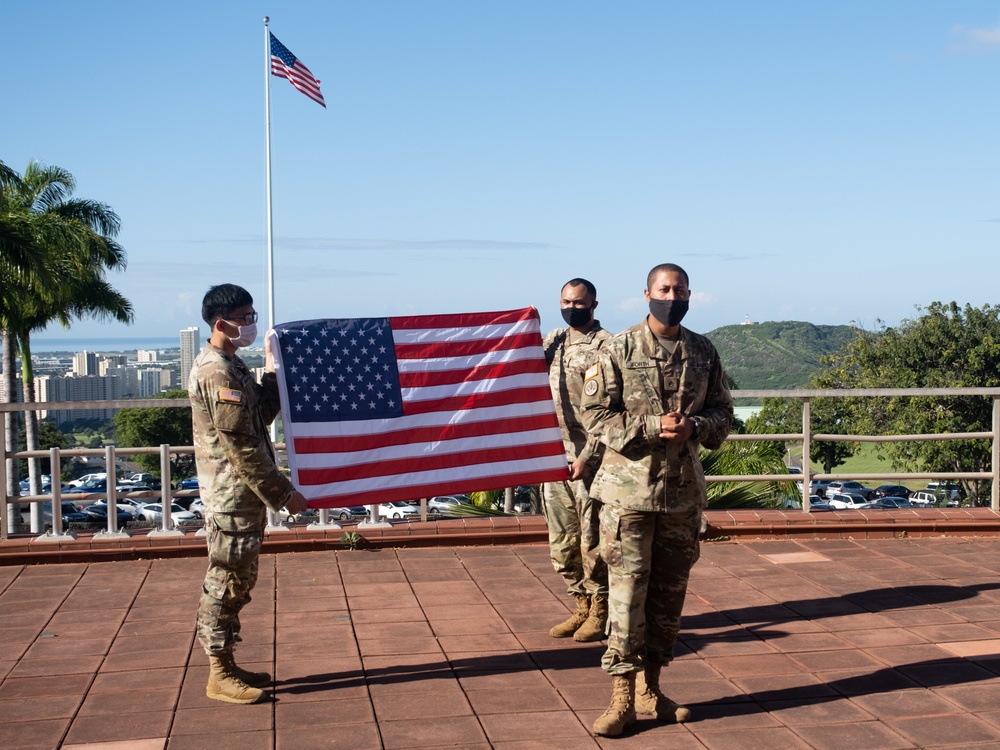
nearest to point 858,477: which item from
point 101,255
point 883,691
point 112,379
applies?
point 883,691

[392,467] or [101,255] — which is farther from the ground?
[101,255]

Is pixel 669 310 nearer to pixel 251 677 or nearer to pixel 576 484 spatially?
pixel 576 484

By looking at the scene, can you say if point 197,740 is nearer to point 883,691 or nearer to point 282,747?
point 282,747

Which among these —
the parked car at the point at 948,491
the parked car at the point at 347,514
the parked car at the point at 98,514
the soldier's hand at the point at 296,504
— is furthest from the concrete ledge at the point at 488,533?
the parked car at the point at 98,514

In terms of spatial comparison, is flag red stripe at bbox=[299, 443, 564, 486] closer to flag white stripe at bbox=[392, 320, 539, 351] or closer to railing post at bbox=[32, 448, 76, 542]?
flag white stripe at bbox=[392, 320, 539, 351]

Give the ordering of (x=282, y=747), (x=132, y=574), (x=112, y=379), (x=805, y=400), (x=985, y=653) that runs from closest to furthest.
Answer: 1. (x=282, y=747)
2. (x=985, y=653)
3. (x=132, y=574)
4. (x=805, y=400)
5. (x=112, y=379)

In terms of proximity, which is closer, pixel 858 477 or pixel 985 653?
pixel 985 653

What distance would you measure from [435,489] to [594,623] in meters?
1.12

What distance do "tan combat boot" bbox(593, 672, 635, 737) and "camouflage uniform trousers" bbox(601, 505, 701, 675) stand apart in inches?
2.2

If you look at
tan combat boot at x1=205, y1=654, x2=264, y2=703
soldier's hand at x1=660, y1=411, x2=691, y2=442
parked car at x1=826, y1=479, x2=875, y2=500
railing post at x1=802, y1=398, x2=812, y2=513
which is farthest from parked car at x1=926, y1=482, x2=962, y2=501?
parked car at x1=826, y1=479, x2=875, y2=500

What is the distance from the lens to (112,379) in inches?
5517

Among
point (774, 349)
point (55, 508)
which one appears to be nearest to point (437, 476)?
point (55, 508)

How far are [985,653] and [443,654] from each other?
2.76 m

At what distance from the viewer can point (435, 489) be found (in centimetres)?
543
